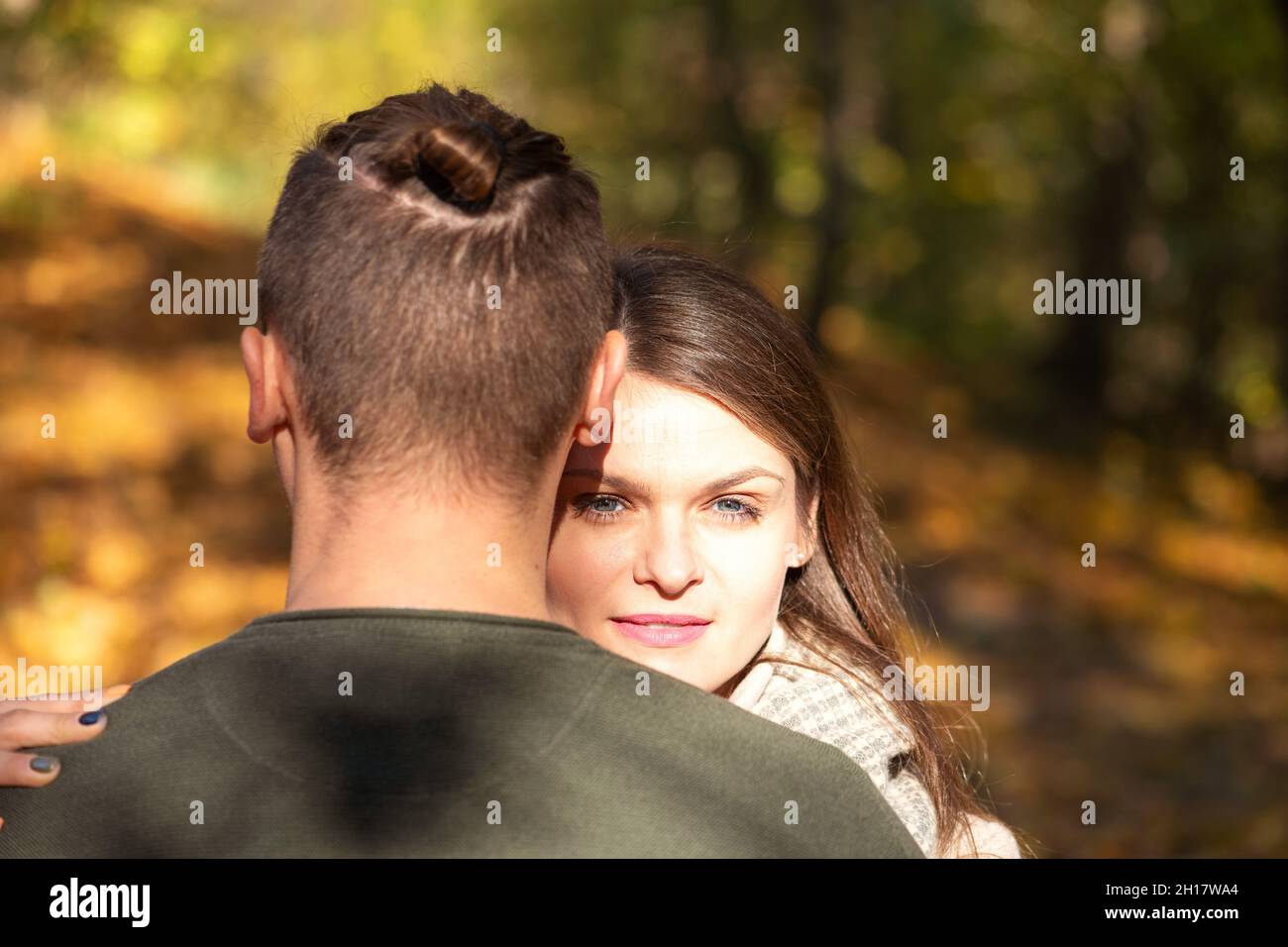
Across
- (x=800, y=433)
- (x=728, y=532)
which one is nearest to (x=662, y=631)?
(x=728, y=532)

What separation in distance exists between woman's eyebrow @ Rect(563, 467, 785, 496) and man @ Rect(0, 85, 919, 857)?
0.63 metres

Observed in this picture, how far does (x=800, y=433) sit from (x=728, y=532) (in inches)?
16.4

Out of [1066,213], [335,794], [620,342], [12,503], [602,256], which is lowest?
[335,794]

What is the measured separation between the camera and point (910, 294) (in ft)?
57.8

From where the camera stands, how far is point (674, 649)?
2959 mm

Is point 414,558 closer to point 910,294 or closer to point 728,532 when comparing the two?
point 728,532

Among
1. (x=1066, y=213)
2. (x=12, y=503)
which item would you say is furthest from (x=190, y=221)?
(x=1066, y=213)

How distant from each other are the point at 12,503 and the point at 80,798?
796cm

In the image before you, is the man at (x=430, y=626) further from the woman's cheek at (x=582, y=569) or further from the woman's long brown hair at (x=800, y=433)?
the woman's long brown hair at (x=800, y=433)

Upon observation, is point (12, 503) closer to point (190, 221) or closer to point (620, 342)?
point (190, 221)

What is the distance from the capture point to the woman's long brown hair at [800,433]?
3.18 meters

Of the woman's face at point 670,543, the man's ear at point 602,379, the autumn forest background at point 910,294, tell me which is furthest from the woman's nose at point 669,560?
the autumn forest background at point 910,294

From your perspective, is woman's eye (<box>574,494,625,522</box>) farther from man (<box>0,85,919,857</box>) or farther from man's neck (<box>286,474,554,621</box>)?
man's neck (<box>286,474,554,621</box>)

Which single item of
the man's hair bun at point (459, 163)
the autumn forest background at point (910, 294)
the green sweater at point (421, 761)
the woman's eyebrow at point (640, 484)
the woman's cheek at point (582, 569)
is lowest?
the green sweater at point (421, 761)
